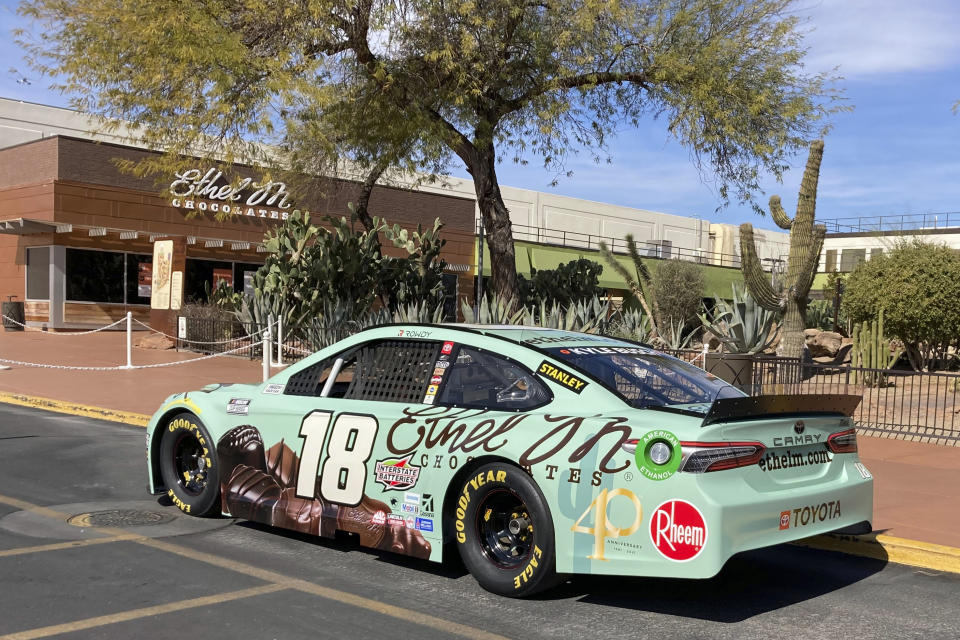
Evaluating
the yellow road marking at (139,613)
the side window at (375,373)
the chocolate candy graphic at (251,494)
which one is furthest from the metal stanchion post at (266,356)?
the yellow road marking at (139,613)

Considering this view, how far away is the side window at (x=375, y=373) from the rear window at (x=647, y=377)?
0.86 m

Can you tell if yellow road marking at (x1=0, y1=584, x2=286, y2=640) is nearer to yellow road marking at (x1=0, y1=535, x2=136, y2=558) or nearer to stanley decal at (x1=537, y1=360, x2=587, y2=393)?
yellow road marking at (x1=0, y1=535, x2=136, y2=558)

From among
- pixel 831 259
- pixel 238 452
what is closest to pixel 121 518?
pixel 238 452

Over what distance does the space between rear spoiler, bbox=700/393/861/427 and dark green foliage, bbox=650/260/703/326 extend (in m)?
35.8

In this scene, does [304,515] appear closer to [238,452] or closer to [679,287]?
[238,452]

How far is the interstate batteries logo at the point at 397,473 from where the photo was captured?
17.2 ft

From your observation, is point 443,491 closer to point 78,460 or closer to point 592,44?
point 78,460

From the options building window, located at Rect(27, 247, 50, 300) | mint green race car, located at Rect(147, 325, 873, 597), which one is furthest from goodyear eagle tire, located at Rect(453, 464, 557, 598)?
building window, located at Rect(27, 247, 50, 300)

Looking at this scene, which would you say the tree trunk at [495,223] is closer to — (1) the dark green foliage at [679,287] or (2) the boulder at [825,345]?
(2) the boulder at [825,345]

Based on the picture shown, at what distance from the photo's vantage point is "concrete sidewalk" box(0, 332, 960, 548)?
733 cm

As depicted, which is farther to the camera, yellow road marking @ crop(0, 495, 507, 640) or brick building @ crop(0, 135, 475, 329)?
brick building @ crop(0, 135, 475, 329)

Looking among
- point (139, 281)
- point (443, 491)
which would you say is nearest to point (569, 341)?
point (443, 491)

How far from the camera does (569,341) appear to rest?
5.64 meters

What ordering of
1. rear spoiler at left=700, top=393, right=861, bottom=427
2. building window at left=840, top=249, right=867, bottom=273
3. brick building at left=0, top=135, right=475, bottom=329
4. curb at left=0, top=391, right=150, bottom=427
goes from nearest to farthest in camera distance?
rear spoiler at left=700, top=393, right=861, bottom=427 < curb at left=0, top=391, right=150, bottom=427 < brick building at left=0, top=135, right=475, bottom=329 < building window at left=840, top=249, right=867, bottom=273
